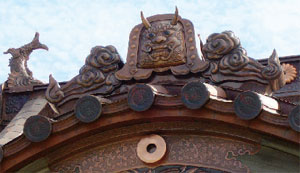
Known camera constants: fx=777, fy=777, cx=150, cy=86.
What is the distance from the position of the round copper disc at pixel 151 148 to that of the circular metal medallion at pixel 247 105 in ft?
3.67

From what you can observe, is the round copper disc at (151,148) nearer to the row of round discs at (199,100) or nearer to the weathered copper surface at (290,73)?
the row of round discs at (199,100)

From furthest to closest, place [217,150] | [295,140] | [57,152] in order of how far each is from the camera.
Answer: [57,152], [217,150], [295,140]

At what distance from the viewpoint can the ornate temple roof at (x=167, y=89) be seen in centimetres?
868

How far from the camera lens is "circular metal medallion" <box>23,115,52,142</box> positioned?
367 inches

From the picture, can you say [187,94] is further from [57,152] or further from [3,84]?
[3,84]

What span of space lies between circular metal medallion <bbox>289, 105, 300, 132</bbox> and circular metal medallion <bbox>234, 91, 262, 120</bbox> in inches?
14.8

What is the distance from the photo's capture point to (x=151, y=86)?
357 inches

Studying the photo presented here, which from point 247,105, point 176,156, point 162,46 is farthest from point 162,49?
point 247,105

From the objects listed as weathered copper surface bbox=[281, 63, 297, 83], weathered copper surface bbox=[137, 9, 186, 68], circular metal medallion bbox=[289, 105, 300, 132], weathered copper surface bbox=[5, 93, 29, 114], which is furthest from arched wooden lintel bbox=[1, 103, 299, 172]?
weathered copper surface bbox=[281, 63, 297, 83]

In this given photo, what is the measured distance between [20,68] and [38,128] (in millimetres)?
3454

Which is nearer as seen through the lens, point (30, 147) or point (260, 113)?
point (260, 113)

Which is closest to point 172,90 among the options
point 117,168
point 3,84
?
point 117,168

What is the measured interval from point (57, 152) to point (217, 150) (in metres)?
2.03

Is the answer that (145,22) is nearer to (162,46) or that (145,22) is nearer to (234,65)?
(162,46)
